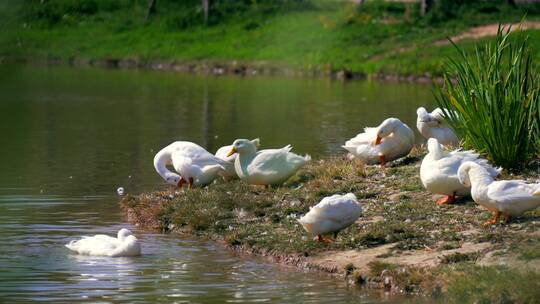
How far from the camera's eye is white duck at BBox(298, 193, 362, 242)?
41.8 ft

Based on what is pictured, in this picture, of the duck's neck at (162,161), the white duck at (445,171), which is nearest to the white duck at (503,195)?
the white duck at (445,171)

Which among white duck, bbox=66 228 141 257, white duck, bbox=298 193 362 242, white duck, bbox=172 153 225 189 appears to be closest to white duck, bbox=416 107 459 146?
white duck, bbox=172 153 225 189

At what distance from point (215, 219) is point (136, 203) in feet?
6.32

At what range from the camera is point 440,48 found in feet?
159

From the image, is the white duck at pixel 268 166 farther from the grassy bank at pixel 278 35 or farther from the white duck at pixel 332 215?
the grassy bank at pixel 278 35

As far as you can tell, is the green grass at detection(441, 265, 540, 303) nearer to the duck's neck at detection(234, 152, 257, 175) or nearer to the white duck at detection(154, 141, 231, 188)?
the duck's neck at detection(234, 152, 257, 175)

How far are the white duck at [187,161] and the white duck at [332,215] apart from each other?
373 centimetres

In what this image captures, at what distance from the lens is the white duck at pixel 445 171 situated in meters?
13.6

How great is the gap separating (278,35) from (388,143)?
129 feet

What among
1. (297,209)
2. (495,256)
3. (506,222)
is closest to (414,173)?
(297,209)

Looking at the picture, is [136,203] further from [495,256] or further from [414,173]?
[495,256]

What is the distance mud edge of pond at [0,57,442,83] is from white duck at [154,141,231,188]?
2971cm

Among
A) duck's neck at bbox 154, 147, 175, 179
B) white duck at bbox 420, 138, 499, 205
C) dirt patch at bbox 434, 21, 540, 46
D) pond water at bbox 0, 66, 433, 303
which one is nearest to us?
pond water at bbox 0, 66, 433, 303

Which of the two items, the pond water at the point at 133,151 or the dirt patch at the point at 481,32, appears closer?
the pond water at the point at 133,151
